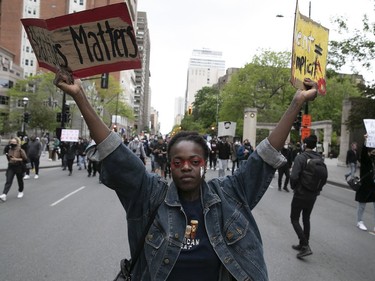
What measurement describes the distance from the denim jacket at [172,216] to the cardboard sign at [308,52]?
1.63 meters

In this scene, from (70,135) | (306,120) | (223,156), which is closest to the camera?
(223,156)

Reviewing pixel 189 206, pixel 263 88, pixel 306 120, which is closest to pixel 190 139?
pixel 189 206

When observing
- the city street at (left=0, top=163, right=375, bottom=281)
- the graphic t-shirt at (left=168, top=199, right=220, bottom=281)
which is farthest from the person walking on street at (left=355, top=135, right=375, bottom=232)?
the graphic t-shirt at (left=168, top=199, right=220, bottom=281)

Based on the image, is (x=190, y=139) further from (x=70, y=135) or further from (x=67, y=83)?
Answer: (x=70, y=135)

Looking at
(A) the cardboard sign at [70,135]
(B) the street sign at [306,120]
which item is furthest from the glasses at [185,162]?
(B) the street sign at [306,120]

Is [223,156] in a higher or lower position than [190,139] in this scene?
lower

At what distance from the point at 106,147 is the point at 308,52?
2.60 m

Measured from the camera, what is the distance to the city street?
529 cm

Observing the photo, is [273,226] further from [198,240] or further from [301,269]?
[198,240]

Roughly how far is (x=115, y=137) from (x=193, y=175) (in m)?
0.47

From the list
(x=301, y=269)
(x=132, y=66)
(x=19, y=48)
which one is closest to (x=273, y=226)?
(x=301, y=269)

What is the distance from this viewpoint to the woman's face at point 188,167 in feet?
7.38

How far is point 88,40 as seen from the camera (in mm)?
2729

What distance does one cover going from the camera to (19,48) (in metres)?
81.6
